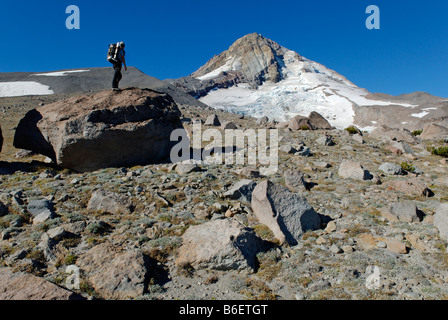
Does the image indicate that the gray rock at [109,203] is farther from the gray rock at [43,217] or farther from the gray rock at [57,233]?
the gray rock at [57,233]

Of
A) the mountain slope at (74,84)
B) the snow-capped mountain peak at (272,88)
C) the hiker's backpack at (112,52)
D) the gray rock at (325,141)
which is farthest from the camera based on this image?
the snow-capped mountain peak at (272,88)

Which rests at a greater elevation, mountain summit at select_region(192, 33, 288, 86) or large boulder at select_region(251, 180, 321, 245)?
mountain summit at select_region(192, 33, 288, 86)

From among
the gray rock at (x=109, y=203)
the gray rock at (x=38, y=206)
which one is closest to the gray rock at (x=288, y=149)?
the gray rock at (x=109, y=203)

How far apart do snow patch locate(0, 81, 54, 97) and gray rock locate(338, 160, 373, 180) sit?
46.0 m

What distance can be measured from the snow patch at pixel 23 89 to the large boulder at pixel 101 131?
3724 cm

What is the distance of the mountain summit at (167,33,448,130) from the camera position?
58.3 m

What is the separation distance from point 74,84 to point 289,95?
56058 millimetres

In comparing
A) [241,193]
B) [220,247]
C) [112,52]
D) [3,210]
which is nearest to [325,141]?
[241,193]

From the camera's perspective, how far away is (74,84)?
47.4 meters

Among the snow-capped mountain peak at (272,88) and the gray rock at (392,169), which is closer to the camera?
the gray rock at (392,169)

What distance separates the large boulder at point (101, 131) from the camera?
10.6 m

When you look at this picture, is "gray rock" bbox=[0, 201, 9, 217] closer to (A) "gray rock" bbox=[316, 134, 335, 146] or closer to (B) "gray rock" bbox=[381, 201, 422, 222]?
(B) "gray rock" bbox=[381, 201, 422, 222]

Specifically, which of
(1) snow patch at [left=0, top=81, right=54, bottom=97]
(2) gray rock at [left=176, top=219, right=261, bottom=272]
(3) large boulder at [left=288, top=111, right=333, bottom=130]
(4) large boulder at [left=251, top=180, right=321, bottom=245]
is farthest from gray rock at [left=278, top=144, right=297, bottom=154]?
(1) snow patch at [left=0, top=81, right=54, bottom=97]
